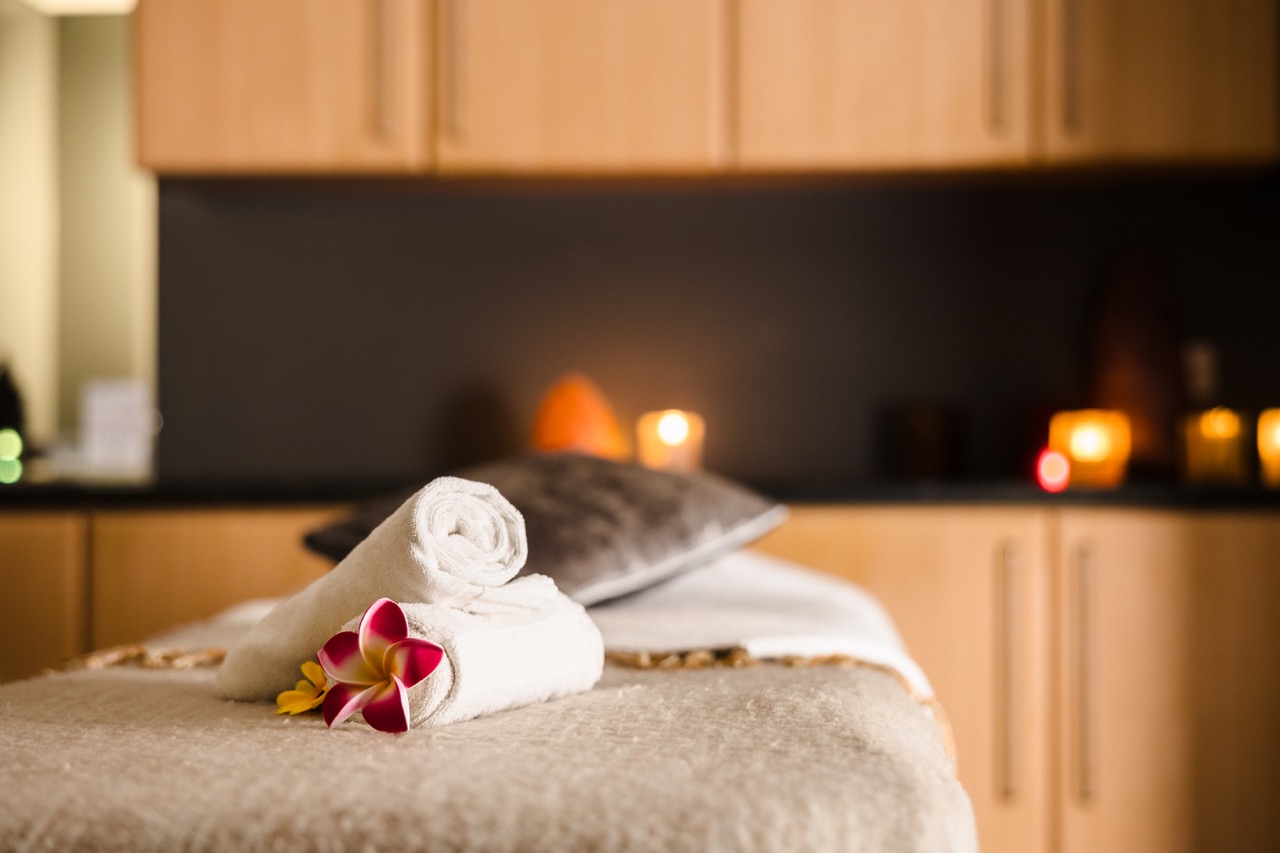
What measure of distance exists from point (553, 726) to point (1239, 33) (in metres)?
2.04

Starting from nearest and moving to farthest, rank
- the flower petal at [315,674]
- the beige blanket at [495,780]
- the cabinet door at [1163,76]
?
the beige blanket at [495,780] → the flower petal at [315,674] → the cabinet door at [1163,76]

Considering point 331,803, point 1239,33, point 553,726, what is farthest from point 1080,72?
point 331,803

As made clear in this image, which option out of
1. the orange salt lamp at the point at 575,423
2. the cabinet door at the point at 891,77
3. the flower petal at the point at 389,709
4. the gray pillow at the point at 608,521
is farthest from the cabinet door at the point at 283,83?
the flower petal at the point at 389,709

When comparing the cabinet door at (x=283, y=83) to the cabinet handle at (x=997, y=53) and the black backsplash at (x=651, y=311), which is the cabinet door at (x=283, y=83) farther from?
the cabinet handle at (x=997, y=53)

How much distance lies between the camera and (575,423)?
84.3 inches

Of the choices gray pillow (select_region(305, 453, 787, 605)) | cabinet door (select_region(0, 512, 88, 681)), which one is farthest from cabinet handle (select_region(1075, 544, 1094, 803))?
cabinet door (select_region(0, 512, 88, 681))

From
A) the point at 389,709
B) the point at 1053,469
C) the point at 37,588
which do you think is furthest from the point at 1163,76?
the point at 37,588

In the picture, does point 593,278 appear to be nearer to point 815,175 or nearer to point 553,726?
point 815,175

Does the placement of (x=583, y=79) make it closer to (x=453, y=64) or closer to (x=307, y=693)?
(x=453, y=64)

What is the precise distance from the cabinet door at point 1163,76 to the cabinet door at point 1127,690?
2.47ft

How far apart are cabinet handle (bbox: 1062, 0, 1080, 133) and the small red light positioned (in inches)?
25.7

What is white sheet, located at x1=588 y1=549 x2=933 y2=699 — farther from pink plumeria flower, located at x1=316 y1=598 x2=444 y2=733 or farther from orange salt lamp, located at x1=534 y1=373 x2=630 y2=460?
orange salt lamp, located at x1=534 y1=373 x2=630 y2=460

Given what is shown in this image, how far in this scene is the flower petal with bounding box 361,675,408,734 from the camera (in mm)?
763

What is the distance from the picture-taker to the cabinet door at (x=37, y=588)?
198 cm
